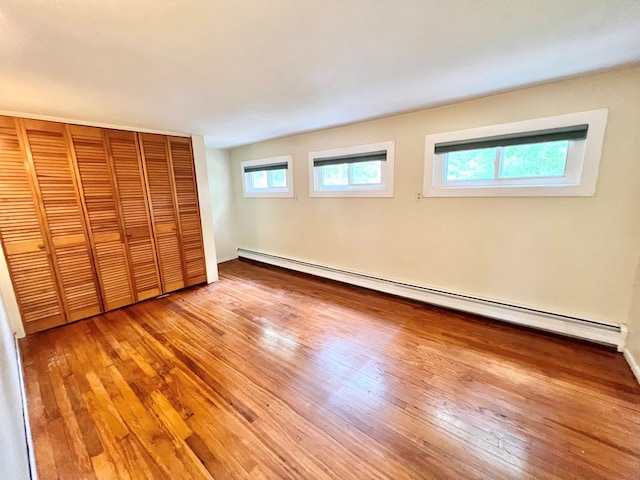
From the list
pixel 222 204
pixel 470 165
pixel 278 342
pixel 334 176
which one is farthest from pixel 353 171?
pixel 222 204

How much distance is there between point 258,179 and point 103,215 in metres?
2.44

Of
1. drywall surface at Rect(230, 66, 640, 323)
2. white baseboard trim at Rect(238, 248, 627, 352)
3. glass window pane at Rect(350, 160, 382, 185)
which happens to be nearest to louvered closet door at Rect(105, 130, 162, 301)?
drywall surface at Rect(230, 66, 640, 323)

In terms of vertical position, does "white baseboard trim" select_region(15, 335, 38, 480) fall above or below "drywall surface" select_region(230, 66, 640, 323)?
below

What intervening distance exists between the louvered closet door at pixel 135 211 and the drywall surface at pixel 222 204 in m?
1.70

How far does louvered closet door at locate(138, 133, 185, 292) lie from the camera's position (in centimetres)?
318

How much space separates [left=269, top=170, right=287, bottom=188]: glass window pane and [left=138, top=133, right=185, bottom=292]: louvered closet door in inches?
64.1

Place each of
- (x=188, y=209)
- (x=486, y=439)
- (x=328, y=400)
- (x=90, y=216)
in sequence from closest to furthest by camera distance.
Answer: (x=486, y=439), (x=328, y=400), (x=90, y=216), (x=188, y=209)

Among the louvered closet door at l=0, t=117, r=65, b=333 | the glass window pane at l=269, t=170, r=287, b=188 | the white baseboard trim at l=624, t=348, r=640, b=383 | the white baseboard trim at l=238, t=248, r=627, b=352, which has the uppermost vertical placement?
the glass window pane at l=269, t=170, r=287, b=188

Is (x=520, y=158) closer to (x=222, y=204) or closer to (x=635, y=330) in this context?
(x=635, y=330)

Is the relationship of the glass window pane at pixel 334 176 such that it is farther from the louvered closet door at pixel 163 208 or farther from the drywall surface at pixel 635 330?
the drywall surface at pixel 635 330

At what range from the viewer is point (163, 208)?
335 centimetres

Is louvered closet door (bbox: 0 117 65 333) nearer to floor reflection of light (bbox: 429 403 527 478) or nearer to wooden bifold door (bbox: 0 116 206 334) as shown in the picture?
wooden bifold door (bbox: 0 116 206 334)

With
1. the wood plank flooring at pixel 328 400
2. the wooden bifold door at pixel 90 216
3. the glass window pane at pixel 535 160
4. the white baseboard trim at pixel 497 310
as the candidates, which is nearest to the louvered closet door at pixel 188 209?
the wooden bifold door at pixel 90 216

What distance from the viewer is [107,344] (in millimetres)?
2393
